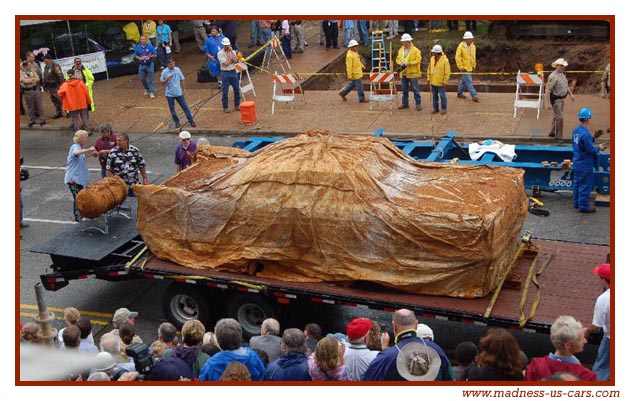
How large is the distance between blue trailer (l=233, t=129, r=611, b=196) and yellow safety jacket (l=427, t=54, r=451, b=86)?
10.1 feet

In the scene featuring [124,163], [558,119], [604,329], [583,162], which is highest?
[124,163]

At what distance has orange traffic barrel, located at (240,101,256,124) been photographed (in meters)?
18.7

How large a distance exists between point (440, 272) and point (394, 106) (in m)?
10.9

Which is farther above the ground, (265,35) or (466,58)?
(265,35)

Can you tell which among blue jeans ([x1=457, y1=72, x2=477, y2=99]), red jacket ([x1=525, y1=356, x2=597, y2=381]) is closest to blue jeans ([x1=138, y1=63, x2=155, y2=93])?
blue jeans ([x1=457, y1=72, x2=477, y2=99])

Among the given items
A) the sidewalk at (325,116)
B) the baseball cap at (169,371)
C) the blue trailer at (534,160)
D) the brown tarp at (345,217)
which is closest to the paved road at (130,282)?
the blue trailer at (534,160)

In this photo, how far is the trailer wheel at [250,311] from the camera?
984 cm

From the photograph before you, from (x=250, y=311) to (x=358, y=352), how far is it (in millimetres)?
3004

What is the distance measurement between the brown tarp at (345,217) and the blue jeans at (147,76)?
1136 cm

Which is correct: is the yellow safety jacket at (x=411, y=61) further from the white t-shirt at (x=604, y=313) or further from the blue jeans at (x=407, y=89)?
the white t-shirt at (x=604, y=313)

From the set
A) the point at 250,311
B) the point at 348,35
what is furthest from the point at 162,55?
the point at 250,311

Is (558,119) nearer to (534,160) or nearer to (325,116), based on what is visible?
(534,160)

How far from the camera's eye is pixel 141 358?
23.0ft
